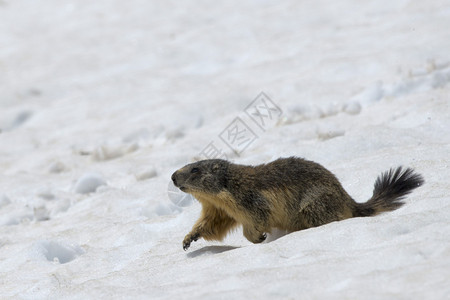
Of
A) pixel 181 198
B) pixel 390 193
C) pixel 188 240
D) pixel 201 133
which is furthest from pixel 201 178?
pixel 201 133

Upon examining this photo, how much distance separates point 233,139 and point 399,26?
4.44 metres

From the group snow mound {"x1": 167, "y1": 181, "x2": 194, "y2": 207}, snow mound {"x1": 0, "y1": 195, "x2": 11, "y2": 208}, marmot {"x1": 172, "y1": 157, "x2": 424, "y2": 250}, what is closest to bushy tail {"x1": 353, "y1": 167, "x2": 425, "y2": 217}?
marmot {"x1": 172, "y1": 157, "x2": 424, "y2": 250}

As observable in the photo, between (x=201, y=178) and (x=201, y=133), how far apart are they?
452 centimetres

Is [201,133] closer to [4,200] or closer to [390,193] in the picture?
[4,200]

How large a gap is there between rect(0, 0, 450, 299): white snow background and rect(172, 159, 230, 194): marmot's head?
0.51 meters

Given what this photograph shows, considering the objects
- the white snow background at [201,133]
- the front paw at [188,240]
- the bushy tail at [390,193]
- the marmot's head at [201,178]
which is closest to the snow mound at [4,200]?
the white snow background at [201,133]

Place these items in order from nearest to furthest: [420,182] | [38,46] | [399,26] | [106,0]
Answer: [420,182]
[399,26]
[38,46]
[106,0]

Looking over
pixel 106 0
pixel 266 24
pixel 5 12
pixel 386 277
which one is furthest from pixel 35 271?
pixel 5 12

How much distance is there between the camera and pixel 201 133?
32.9 ft

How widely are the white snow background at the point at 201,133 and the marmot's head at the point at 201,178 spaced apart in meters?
0.51

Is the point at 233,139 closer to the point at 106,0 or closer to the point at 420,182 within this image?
the point at 420,182

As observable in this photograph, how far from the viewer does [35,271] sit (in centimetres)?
580

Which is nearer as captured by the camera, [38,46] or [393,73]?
[393,73]

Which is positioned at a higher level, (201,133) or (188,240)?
(188,240)
